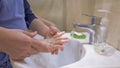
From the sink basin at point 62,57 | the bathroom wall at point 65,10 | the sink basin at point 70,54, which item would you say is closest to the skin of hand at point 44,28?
the sink basin at point 62,57

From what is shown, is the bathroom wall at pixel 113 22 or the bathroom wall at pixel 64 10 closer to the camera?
the bathroom wall at pixel 113 22

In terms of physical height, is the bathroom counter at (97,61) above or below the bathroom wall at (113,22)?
below

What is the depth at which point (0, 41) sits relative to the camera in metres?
0.46

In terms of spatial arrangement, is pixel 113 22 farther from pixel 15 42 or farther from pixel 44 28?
pixel 15 42

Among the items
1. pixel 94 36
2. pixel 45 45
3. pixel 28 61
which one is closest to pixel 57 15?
pixel 94 36

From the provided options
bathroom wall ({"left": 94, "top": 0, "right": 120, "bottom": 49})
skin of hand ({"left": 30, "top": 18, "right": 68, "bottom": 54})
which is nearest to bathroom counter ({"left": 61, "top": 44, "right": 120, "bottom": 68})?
bathroom wall ({"left": 94, "top": 0, "right": 120, "bottom": 49})

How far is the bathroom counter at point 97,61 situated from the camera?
674 millimetres

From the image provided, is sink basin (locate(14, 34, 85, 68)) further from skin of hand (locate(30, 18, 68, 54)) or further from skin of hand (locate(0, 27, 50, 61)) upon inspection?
skin of hand (locate(0, 27, 50, 61))

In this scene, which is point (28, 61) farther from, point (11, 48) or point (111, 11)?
point (111, 11)

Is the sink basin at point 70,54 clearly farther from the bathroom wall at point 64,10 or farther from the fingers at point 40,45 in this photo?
the fingers at point 40,45

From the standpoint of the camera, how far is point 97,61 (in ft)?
2.37

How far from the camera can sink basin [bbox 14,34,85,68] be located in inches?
33.6

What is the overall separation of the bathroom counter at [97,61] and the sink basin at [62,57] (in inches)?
4.4

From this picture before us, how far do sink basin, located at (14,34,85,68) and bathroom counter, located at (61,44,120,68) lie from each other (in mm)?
112
